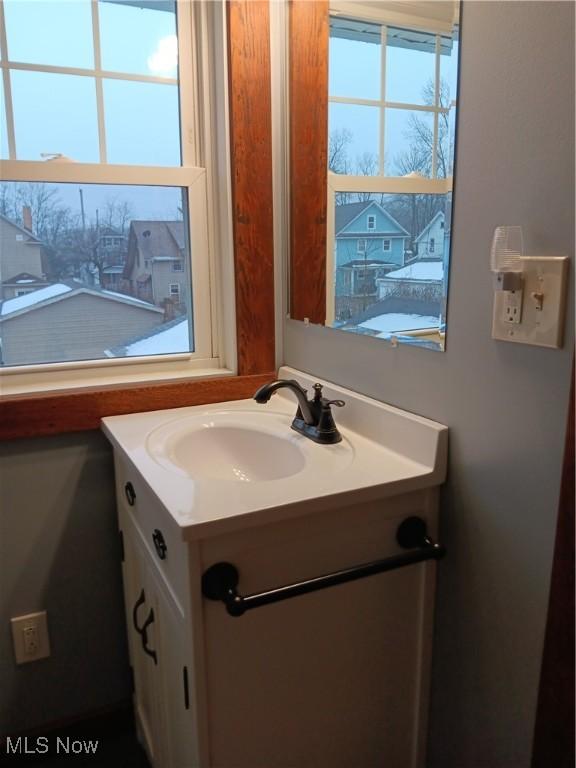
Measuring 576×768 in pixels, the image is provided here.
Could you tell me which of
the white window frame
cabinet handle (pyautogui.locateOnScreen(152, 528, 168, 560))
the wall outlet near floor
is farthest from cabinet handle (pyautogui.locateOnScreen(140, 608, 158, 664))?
the white window frame

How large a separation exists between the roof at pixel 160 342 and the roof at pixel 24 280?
0.24 m

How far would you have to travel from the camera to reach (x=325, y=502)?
934mm

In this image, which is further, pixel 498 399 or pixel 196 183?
pixel 196 183

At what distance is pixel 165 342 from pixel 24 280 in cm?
38

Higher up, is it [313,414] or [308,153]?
[308,153]

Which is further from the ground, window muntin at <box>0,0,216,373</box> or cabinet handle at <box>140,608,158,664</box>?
window muntin at <box>0,0,216,373</box>

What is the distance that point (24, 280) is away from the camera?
1421 millimetres

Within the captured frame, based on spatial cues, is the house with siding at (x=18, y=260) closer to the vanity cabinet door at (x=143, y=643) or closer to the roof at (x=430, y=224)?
the vanity cabinet door at (x=143, y=643)

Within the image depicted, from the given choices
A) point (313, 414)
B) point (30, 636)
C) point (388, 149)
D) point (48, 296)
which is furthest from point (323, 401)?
point (30, 636)

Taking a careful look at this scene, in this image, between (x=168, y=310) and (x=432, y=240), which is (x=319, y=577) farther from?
(x=168, y=310)

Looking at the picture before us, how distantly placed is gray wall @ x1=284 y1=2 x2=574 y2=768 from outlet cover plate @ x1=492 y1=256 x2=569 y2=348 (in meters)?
0.02

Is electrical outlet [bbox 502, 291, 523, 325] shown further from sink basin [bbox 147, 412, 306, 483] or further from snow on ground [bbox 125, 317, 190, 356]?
snow on ground [bbox 125, 317, 190, 356]

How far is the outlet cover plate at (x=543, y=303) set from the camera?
2.54 feet

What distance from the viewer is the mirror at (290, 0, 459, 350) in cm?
100
